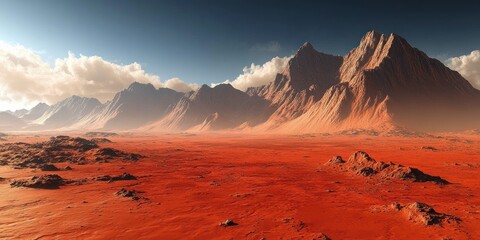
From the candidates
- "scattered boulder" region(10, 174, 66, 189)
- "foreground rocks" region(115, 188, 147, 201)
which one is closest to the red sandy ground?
"foreground rocks" region(115, 188, 147, 201)

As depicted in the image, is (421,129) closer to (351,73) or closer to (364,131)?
(364,131)

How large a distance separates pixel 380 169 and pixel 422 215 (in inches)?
470

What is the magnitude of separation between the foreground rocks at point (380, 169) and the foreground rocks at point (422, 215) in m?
8.51

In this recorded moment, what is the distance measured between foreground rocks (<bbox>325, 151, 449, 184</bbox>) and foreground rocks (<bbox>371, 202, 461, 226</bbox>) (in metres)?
8.51

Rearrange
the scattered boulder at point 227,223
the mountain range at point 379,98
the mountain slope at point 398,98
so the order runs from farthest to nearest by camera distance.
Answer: the mountain range at point 379,98 → the mountain slope at point 398,98 → the scattered boulder at point 227,223

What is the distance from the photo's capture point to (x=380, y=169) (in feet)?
72.4

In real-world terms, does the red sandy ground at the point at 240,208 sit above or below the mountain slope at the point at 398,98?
below

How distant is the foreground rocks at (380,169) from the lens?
19283 millimetres

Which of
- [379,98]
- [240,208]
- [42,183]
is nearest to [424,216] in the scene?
[240,208]

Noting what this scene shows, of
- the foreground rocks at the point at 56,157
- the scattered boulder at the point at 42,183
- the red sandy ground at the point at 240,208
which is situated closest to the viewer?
the red sandy ground at the point at 240,208

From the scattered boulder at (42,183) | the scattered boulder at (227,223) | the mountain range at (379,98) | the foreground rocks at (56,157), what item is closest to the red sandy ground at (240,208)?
the scattered boulder at (227,223)

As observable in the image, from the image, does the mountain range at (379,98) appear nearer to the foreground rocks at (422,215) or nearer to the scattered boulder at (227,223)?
the foreground rocks at (422,215)

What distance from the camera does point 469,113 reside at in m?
106

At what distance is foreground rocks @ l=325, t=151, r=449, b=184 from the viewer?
63.3 ft
